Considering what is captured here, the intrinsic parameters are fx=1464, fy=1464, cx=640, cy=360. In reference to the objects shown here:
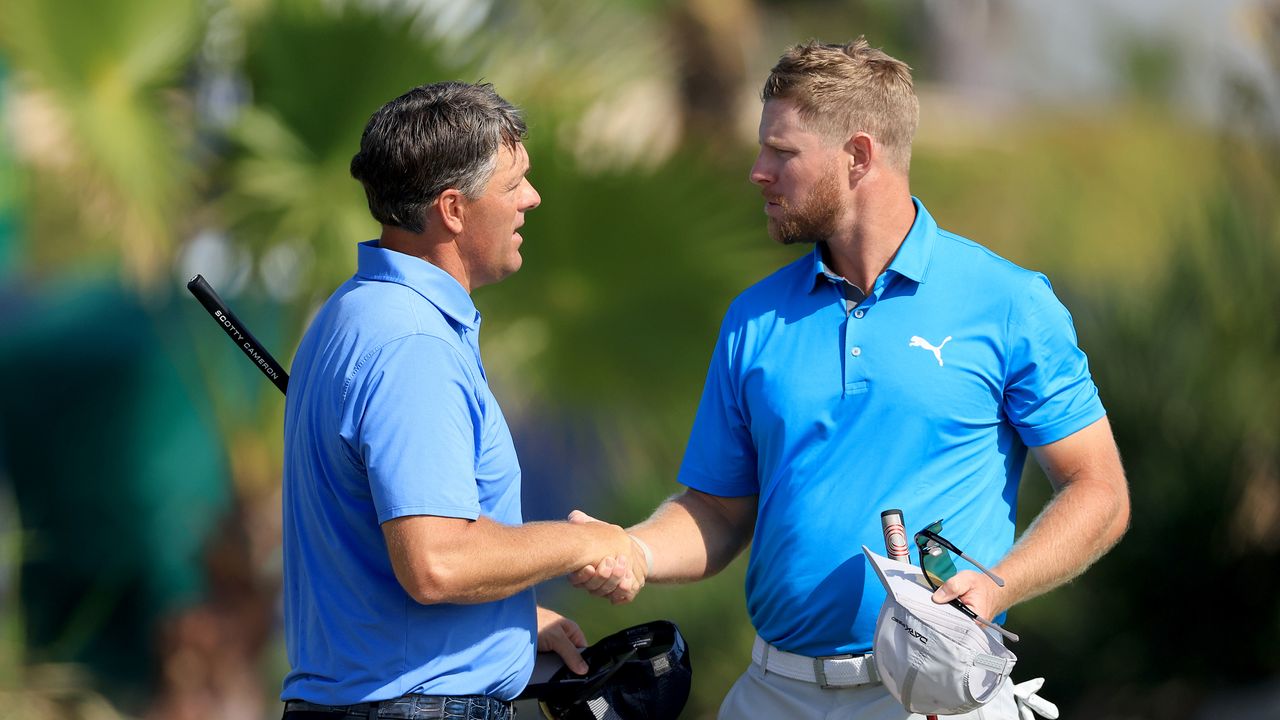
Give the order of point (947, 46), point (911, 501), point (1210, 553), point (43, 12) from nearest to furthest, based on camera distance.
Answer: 1. point (911, 501)
2. point (43, 12)
3. point (1210, 553)
4. point (947, 46)

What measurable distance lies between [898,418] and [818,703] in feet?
2.03

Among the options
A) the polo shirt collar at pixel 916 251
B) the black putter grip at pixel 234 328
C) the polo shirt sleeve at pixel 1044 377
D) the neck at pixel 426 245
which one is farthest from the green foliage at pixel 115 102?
the polo shirt sleeve at pixel 1044 377

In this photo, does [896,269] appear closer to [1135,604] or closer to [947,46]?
[1135,604]

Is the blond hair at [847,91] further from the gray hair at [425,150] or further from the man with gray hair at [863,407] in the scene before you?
the gray hair at [425,150]

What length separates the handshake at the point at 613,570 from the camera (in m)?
2.94

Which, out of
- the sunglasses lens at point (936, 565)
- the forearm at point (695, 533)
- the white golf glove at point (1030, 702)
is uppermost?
the forearm at point (695, 533)

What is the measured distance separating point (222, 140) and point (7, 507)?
2356 millimetres

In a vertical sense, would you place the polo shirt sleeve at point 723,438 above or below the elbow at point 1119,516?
above

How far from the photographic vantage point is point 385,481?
8.18 ft

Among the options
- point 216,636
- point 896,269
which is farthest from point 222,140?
point 896,269

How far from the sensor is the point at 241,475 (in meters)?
6.39

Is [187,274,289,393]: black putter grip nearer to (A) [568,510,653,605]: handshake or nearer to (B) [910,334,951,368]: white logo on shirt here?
(A) [568,510,653,605]: handshake

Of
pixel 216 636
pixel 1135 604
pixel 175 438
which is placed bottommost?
pixel 1135 604

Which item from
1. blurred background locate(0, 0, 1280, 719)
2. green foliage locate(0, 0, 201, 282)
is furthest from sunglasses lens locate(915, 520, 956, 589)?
green foliage locate(0, 0, 201, 282)
